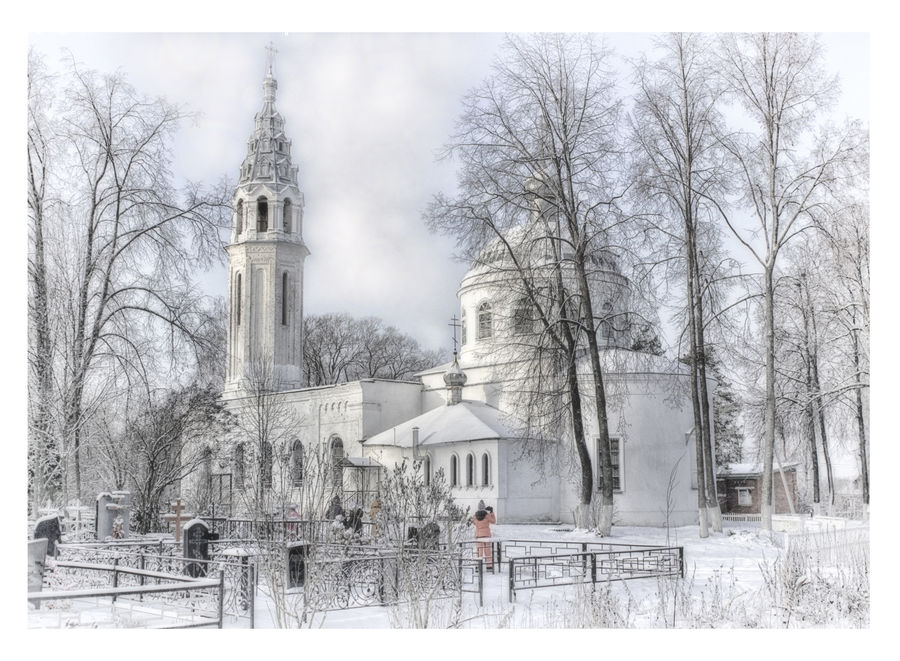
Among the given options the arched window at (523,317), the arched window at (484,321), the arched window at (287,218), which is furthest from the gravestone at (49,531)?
the arched window at (287,218)

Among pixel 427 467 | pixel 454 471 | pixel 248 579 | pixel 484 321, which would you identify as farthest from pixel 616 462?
pixel 248 579

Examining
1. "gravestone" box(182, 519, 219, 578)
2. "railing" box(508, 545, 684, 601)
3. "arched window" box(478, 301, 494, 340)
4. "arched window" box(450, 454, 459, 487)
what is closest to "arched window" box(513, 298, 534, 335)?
"arched window" box(450, 454, 459, 487)

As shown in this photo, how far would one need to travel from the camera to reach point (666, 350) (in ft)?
64.4

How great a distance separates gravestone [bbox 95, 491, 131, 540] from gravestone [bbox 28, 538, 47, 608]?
610 cm

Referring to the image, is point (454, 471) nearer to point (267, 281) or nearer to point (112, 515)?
point (267, 281)

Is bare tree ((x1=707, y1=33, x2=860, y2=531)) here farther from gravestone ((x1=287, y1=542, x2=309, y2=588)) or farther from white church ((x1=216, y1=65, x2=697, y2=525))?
gravestone ((x1=287, y1=542, x2=309, y2=588))

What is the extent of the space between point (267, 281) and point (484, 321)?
9763 mm

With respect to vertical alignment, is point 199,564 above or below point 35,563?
below

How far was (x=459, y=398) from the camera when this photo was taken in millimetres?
30953

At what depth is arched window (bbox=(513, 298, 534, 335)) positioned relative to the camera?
20955mm

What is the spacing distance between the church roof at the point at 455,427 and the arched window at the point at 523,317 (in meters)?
5.90

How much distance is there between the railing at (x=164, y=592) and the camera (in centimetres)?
836

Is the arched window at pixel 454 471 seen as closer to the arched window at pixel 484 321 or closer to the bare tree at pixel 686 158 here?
the arched window at pixel 484 321
